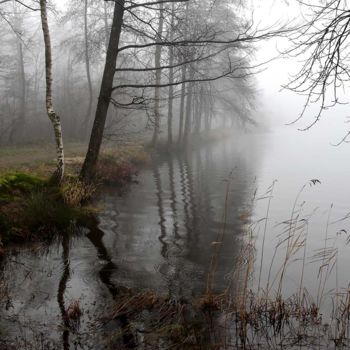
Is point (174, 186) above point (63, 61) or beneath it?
beneath

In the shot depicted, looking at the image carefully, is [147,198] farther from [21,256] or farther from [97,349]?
[97,349]

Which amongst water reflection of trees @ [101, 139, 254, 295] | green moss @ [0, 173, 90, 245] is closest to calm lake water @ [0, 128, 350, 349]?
water reflection of trees @ [101, 139, 254, 295]

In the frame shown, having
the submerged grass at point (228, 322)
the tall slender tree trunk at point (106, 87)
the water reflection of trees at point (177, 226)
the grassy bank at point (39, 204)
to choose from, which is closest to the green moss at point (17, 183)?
the grassy bank at point (39, 204)

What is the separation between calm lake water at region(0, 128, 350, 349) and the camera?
6.06 m

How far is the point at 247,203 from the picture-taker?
14266mm

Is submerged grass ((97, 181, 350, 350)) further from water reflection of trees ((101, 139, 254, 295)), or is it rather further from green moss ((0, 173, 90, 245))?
green moss ((0, 173, 90, 245))

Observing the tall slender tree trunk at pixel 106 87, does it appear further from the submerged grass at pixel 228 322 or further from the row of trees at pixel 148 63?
the submerged grass at pixel 228 322

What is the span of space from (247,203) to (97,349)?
32.7ft

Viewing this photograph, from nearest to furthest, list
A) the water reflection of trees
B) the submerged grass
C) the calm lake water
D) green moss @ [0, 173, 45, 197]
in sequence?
1. the submerged grass
2. the calm lake water
3. the water reflection of trees
4. green moss @ [0, 173, 45, 197]

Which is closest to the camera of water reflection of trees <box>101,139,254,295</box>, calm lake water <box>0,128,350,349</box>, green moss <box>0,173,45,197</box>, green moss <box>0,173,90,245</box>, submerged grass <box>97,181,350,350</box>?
submerged grass <box>97,181,350,350</box>

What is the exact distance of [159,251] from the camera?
897 centimetres

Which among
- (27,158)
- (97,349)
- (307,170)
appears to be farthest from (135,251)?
(307,170)

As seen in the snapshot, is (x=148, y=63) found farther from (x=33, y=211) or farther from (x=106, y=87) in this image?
(x=33, y=211)

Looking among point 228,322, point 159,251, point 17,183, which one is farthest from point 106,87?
point 228,322
